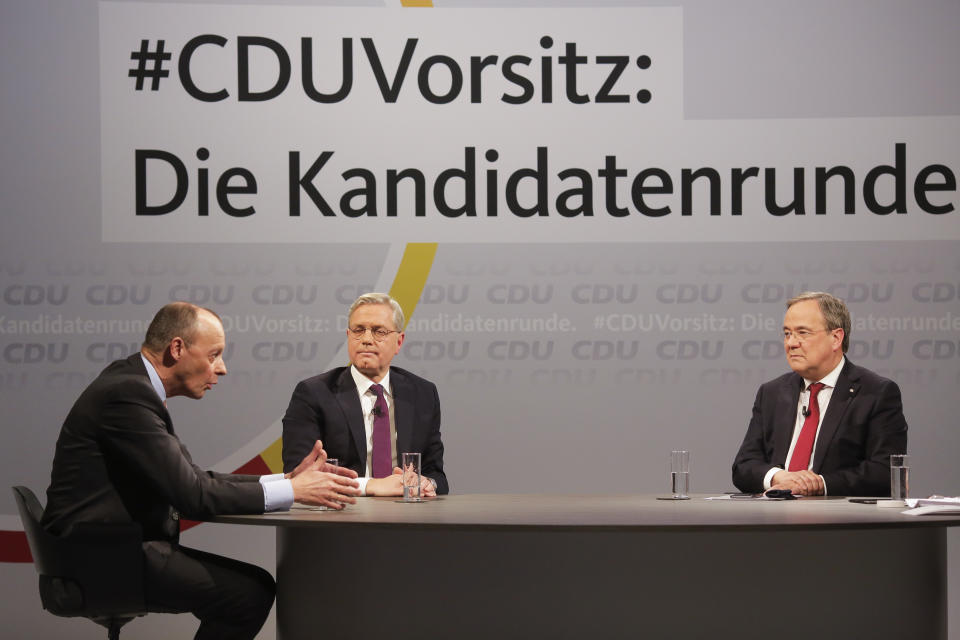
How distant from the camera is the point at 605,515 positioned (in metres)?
3.12

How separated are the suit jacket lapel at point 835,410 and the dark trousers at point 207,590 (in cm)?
217

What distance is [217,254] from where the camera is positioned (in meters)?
5.55

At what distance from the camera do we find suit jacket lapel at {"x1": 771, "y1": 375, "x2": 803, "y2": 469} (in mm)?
4414

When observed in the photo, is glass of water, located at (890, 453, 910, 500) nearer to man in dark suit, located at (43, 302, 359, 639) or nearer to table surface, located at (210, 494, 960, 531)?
table surface, located at (210, 494, 960, 531)

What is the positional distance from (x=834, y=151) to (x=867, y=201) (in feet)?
1.01

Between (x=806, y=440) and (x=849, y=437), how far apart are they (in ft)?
0.59

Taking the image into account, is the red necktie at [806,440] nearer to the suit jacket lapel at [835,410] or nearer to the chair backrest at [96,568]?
the suit jacket lapel at [835,410]

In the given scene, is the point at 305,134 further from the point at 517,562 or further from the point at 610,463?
the point at 517,562

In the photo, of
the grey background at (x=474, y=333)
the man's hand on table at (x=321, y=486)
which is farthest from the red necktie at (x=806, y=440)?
the man's hand on table at (x=321, y=486)

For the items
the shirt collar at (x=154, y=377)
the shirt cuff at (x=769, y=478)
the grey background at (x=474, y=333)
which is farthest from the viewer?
the grey background at (x=474, y=333)

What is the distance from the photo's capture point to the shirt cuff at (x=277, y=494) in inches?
128

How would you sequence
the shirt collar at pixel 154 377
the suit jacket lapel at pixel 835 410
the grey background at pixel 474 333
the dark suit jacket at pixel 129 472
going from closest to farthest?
the dark suit jacket at pixel 129 472 → the shirt collar at pixel 154 377 → the suit jacket lapel at pixel 835 410 → the grey background at pixel 474 333

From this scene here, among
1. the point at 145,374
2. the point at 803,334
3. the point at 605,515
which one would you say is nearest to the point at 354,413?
the point at 145,374

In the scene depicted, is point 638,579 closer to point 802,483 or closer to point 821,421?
point 802,483
